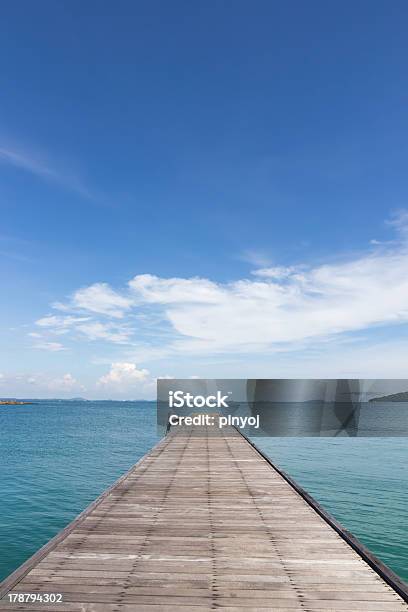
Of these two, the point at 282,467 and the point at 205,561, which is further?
the point at 282,467

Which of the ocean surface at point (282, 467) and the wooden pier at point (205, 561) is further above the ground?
the wooden pier at point (205, 561)

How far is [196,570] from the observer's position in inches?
270

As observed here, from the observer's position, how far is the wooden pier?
5883 mm

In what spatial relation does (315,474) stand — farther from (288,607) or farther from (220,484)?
(288,607)

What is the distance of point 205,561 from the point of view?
721 cm

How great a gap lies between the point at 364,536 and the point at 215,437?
1331cm

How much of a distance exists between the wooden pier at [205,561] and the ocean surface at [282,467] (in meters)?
5.62

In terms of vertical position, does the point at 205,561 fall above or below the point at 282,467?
above

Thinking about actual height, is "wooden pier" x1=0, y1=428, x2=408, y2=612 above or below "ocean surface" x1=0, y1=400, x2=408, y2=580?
above

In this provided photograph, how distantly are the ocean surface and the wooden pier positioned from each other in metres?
5.62

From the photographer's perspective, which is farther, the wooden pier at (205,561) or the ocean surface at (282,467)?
the ocean surface at (282,467)

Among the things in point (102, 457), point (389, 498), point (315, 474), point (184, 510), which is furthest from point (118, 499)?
point (102, 457)

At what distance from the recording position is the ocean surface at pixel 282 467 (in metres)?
15.7

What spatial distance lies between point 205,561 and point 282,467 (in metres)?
24.3
